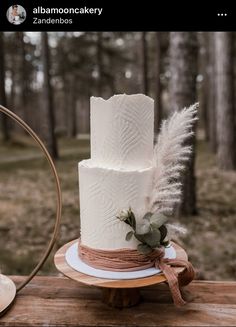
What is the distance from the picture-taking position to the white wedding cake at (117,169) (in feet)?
3.47

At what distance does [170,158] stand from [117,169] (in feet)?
0.50

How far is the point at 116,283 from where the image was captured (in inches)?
38.6

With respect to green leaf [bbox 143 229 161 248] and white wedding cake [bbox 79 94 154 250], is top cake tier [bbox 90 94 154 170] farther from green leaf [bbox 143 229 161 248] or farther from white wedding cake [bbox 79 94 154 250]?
green leaf [bbox 143 229 161 248]

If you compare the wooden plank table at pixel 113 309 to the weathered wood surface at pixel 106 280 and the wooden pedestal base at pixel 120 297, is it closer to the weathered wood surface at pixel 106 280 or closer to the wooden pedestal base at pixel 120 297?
the wooden pedestal base at pixel 120 297

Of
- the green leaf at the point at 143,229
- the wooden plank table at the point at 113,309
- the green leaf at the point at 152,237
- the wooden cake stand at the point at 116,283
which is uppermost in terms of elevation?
the green leaf at the point at 143,229

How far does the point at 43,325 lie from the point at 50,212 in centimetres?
348

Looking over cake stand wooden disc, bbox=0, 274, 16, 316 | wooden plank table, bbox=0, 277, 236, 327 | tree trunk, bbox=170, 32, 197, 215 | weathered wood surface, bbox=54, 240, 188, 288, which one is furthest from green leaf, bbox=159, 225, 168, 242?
tree trunk, bbox=170, 32, 197, 215

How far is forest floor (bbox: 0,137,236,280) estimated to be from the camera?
3.03 metres

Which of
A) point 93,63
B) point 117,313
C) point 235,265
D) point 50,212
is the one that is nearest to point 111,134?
point 117,313

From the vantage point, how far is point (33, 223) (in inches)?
160
